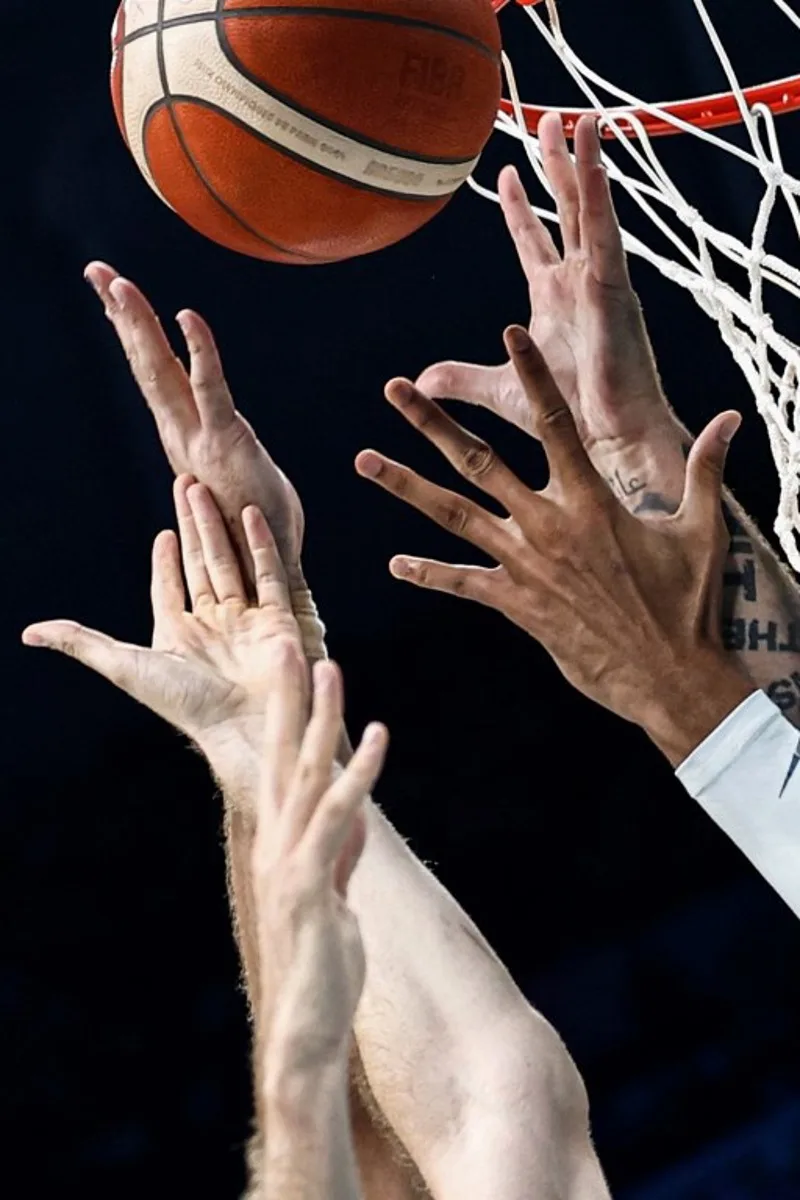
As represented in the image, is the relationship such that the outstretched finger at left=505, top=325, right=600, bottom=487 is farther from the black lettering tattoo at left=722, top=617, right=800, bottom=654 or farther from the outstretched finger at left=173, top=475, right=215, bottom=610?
the outstretched finger at left=173, top=475, right=215, bottom=610

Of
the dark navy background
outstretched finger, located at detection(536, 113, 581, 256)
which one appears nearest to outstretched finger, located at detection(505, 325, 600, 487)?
outstretched finger, located at detection(536, 113, 581, 256)

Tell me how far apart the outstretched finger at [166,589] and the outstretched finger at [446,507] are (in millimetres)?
369

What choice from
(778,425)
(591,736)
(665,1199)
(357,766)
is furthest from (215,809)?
(357,766)

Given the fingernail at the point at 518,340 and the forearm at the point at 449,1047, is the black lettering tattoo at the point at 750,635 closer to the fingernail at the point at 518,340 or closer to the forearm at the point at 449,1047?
the fingernail at the point at 518,340

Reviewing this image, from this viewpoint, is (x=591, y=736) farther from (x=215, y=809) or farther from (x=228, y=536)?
(x=228, y=536)

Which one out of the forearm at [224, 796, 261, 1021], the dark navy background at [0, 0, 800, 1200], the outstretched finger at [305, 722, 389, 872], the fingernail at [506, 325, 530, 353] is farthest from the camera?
the dark navy background at [0, 0, 800, 1200]

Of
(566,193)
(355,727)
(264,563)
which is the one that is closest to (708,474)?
(566,193)

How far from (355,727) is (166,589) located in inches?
86.9

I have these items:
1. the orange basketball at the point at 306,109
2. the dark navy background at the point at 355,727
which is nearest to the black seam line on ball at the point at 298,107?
the orange basketball at the point at 306,109

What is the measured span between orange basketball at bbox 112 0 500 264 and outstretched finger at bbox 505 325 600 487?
478 millimetres

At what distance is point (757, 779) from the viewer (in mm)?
1441

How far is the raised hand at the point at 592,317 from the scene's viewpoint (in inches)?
61.3

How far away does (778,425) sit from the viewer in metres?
2.03

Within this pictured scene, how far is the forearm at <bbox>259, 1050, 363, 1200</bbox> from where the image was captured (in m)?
1.14
